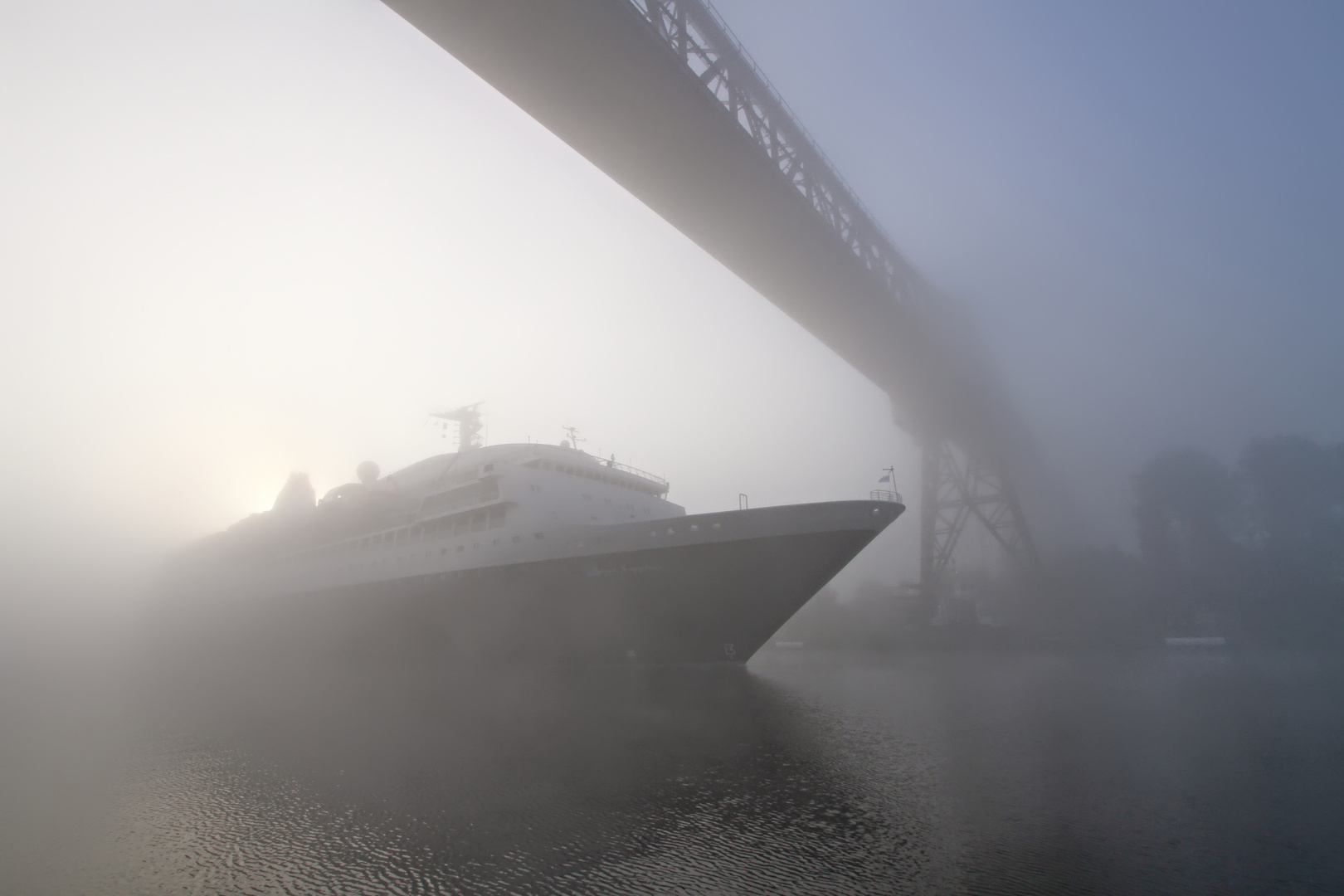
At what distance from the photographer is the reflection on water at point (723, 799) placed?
19.5 ft

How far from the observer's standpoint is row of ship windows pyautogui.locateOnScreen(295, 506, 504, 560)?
22547 millimetres

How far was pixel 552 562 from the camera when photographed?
20094 millimetres

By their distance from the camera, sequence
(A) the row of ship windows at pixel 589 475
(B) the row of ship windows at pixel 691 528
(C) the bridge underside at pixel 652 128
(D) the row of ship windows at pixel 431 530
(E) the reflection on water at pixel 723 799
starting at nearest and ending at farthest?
(E) the reflection on water at pixel 723 799 → (C) the bridge underside at pixel 652 128 → (B) the row of ship windows at pixel 691 528 → (D) the row of ship windows at pixel 431 530 → (A) the row of ship windows at pixel 589 475

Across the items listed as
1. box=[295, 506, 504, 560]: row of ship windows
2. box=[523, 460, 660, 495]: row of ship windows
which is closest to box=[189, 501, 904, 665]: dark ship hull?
box=[295, 506, 504, 560]: row of ship windows

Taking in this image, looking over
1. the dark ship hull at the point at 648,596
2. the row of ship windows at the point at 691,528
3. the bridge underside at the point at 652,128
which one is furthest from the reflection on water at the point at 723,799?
the bridge underside at the point at 652,128

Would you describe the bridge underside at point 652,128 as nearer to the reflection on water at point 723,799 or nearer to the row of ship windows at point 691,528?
the row of ship windows at point 691,528

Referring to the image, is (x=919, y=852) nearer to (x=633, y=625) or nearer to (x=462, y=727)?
(x=462, y=727)

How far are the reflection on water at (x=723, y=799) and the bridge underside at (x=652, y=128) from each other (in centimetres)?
1619

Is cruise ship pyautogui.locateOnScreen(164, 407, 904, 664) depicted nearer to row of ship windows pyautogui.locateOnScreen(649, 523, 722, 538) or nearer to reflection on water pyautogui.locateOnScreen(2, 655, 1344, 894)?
row of ship windows pyautogui.locateOnScreen(649, 523, 722, 538)

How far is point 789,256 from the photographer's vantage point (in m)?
25.6

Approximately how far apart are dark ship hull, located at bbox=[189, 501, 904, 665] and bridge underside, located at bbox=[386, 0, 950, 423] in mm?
11648

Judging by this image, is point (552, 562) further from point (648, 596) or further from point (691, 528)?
point (691, 528)

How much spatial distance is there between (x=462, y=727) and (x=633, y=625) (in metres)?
7.39

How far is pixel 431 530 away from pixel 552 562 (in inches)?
300
